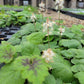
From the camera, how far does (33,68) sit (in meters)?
0.98

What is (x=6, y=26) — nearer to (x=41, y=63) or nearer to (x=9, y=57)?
(x=9, y=57)

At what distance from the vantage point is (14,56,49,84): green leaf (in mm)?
897

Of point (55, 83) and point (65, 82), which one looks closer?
point (55, 83)

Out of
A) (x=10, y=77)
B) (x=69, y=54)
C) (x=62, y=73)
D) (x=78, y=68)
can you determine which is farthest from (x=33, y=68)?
(x=69, y=54)

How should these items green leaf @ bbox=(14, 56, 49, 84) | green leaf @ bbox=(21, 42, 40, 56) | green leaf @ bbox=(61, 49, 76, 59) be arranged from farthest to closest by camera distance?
green leaf @ bbox=(61, 49, 76, 59) → green leaf @ bbox=(21, 42, 40, 56) → green leaf @ bbox=(14, 56, 49, 84)

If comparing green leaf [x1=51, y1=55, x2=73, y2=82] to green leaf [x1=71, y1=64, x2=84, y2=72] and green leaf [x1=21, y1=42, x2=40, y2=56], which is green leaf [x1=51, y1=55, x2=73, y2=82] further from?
green leaf [x1=21, y1=42, x2=40, y2=56]

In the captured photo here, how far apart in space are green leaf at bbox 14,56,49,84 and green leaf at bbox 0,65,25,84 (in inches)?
5.2

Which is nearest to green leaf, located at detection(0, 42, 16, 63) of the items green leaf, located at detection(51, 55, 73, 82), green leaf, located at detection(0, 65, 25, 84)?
green leaf, located at detection(0, 65, 25, 84)

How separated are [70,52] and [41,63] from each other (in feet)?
2.18

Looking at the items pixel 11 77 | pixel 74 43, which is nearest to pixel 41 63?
pixel 11 77

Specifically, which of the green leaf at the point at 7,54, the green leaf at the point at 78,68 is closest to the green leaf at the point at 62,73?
the green leaf at the point at 78,68

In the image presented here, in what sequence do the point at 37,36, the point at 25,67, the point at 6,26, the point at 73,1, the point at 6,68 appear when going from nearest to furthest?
the point at 25,67 < the point at 6,68 < the point at 37,36 < the point at 6,26 < the point at 73,1

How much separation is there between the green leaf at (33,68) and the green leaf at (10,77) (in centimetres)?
13

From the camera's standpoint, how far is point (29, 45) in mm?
1428
